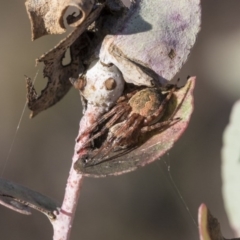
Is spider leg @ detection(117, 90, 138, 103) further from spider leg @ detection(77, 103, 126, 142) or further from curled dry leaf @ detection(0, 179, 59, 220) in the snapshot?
curled dry leaf @ detection(0, 179, 59, 220)

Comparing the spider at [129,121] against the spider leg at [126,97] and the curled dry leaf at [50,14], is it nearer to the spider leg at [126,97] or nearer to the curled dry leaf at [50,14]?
the spider leg at [126,97]

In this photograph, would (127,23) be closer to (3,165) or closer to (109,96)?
(109,96)

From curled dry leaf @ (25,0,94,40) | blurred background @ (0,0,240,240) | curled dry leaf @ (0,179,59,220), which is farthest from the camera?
blurred background @ (0,0,240,240)

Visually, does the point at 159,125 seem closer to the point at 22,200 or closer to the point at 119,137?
the point at 119,137

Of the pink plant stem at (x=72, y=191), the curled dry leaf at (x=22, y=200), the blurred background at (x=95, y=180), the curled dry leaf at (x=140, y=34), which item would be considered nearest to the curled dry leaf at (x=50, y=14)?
the curled dry leaf at (x=140, y=34)

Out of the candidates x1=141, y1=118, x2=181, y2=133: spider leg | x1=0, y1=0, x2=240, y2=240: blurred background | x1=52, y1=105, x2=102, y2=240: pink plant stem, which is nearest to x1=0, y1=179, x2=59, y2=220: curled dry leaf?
x1=52, y1=105, x2=102, y2=240: pink plant stem

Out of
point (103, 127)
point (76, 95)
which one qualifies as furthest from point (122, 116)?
point (76, 95)
